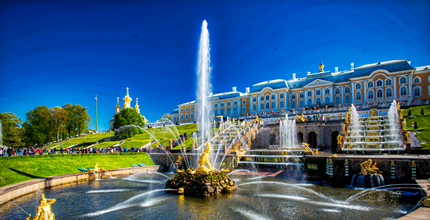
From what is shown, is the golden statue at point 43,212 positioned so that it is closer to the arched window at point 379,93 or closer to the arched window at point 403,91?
the arched window at point 379,93

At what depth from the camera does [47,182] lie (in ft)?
54.5

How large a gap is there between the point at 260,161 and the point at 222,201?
467 inches

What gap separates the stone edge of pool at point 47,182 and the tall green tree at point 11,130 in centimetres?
3090

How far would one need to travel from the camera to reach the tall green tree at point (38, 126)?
46938 millimetres

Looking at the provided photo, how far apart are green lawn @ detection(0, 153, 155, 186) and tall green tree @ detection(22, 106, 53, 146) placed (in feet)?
97.6

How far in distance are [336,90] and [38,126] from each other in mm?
64342

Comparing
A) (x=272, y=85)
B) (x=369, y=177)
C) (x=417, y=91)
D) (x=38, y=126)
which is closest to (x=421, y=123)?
(x=417, y=91)

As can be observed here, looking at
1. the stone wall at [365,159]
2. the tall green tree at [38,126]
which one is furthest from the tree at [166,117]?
the stone wall at [365,159]

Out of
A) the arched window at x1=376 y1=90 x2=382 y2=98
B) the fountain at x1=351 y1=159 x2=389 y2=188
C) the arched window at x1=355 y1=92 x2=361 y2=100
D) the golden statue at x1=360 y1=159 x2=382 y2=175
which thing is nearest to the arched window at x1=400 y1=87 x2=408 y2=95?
the arched window at x1=376 y1=90 x2=382 y2=98

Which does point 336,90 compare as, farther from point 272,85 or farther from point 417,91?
point 272,85

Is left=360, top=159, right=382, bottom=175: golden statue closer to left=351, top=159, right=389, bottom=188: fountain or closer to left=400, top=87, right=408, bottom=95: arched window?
left=351, top=159, right=389, bottom=188: fountain

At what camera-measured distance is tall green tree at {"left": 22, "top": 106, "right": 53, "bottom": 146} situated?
154 ft

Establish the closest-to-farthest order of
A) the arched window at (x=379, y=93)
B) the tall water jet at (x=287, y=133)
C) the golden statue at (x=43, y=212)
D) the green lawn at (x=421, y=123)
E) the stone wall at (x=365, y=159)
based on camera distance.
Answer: the golden statue at (x=43, y=212) < the stone wall at (x=365, y=159) < the green lawn at (x=421, y=123) < the tall water jet at (x=287, y=133) < the arched window at (x=379, y=93)

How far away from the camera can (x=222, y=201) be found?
12.4 metres
